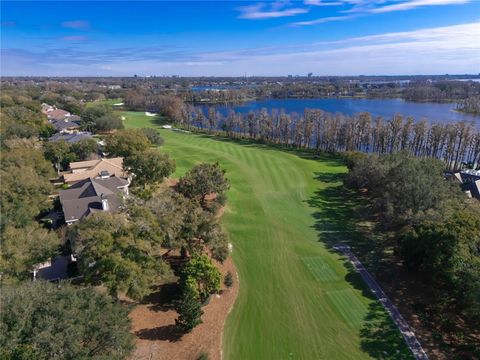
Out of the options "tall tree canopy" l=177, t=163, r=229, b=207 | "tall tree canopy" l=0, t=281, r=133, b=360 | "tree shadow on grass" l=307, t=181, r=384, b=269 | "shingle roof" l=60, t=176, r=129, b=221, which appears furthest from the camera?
"tall tree canopy" l=177, t=163, r=229, b=207

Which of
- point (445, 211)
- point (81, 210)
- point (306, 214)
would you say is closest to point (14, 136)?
point (81, 210)

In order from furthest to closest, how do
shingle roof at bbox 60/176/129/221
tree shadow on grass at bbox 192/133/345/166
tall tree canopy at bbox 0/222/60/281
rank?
tree shadow on grass at bbox 192/133/345/166, shingle roof at bbox 60/176/129/221, tall tree canopy at bbox 0/222/60/281

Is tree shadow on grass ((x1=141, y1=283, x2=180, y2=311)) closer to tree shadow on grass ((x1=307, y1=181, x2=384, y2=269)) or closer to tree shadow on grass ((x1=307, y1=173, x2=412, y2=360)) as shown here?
tree shadow on grass ((x1=307, y1=173, x2=412, y2=360))

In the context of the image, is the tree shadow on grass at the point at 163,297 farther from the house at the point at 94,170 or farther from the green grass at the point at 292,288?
the house at the point at 94,170

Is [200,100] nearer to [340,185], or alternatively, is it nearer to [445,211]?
[340,185]

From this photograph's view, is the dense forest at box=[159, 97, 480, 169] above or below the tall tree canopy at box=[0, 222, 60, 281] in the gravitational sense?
above

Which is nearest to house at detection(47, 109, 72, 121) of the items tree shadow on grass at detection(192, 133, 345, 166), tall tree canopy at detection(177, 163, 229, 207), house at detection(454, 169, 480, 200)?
tree shadow on grass at detection(192, 133, 345, 166)

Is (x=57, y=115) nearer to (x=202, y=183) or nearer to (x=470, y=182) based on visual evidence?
(x=202, y=183)
